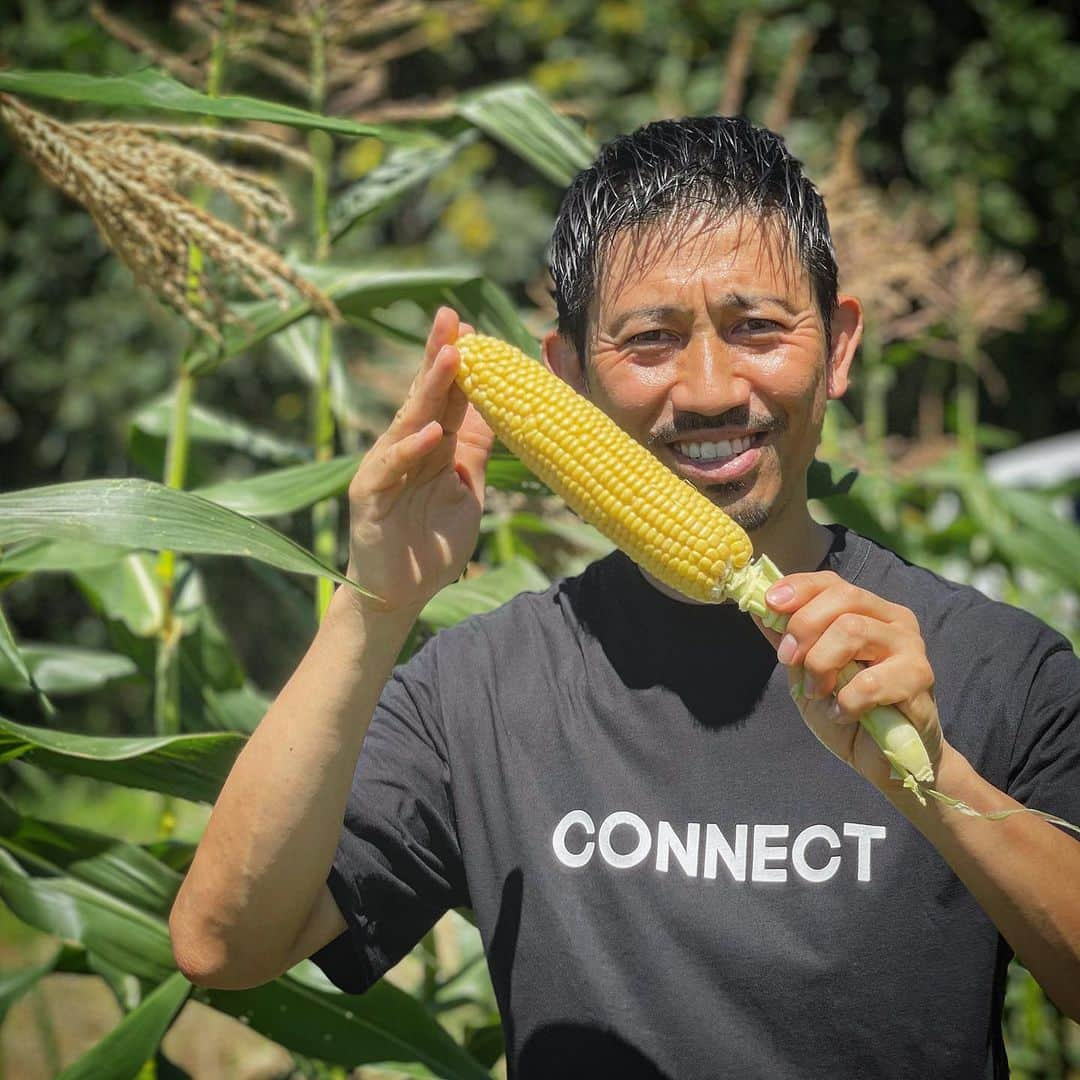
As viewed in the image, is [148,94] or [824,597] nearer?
[824,597]

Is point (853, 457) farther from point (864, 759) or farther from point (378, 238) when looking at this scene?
point (378, 238)

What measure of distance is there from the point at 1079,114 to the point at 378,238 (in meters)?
4.75

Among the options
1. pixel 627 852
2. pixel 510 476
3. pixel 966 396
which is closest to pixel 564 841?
pixel 627 852

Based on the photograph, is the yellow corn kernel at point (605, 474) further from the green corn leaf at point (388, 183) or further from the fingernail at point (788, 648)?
the green corn leaf at point (388, 183)

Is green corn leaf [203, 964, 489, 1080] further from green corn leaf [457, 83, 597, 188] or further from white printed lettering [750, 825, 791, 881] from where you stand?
Answer: green corn leaf [457, 83, 597, 188]

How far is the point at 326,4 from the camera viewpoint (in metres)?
2.71

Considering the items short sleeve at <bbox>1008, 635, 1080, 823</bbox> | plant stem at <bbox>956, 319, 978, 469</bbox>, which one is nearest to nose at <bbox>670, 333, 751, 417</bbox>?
short sleeve at <bbox>1008, 635, 1080, 823</bbox>

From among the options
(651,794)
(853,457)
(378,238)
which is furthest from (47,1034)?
(378,238)

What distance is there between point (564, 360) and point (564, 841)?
28.2 inches

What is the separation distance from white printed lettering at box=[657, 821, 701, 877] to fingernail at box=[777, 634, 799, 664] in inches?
14.5

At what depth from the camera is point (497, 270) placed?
862cm

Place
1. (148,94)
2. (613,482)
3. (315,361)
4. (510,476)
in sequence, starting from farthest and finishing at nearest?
(315,361)
(510,476)
(148,94)
(613,482)

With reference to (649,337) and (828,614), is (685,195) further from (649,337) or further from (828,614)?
(828,614)

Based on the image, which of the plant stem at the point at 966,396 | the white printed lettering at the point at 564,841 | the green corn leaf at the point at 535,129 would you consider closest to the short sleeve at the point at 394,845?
the white printed lettering at the point at 564,841
